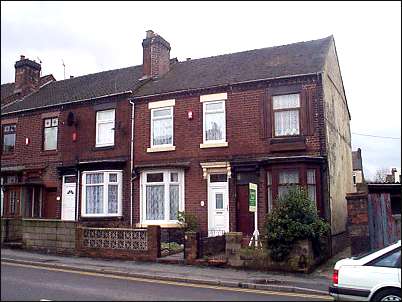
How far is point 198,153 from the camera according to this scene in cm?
1988

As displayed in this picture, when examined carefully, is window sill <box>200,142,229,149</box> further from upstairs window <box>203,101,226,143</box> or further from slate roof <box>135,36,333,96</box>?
slate roof <box>135,36,333,96</box>

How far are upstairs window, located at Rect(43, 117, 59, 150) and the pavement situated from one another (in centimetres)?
918

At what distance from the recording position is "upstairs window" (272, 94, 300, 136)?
714 inches

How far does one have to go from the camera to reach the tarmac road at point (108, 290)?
376 inches

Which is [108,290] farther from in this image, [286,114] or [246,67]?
[246,67]

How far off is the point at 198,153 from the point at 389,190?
7.91 m

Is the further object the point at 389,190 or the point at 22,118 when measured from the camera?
the point at 22,118

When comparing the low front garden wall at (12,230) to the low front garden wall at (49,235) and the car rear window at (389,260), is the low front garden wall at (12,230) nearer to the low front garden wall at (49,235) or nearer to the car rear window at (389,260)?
the low front garden wall at (49,235)

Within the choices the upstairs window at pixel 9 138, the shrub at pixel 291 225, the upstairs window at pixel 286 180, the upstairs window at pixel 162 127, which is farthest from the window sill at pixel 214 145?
the upstairs window at pixel 9 138

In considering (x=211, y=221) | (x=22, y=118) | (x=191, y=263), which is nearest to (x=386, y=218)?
(x=191, y=263)

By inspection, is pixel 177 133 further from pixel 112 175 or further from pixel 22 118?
pixel 22 118

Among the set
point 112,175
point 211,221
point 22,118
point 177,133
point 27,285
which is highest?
point 22,118

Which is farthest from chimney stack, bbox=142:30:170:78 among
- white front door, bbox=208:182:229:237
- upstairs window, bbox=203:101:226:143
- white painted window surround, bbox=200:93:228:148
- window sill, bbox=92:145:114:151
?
white front door, bbox=208:182:229:237

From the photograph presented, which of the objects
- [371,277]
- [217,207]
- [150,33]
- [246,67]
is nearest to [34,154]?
[150,33]
